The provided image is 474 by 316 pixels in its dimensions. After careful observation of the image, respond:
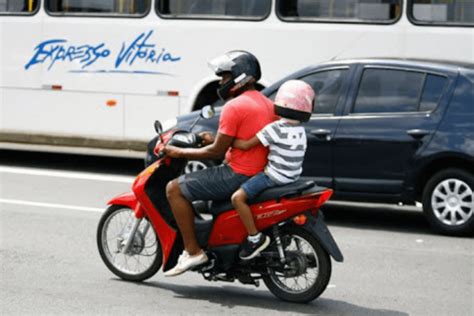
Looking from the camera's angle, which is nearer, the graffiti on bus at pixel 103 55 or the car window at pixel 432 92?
the car window at pixel 432 92

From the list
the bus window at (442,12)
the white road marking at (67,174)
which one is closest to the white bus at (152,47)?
the bus window at (442,12)

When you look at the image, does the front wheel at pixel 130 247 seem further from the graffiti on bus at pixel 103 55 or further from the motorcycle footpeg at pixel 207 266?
the graffiti on bus at pixel 103 55

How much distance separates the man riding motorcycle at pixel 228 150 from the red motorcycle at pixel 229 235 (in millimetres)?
99

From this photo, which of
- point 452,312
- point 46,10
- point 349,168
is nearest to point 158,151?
point 452,312

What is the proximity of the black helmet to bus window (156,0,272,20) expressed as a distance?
694 cm

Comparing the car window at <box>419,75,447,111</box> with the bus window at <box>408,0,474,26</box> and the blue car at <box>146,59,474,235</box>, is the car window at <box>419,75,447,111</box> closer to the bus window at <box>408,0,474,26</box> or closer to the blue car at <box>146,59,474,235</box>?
the blue car at <box>146,59,474,235</box>

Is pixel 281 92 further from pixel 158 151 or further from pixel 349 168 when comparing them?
pixel 349 168

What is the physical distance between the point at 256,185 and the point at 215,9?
7584 mm

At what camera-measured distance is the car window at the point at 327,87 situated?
11.9m

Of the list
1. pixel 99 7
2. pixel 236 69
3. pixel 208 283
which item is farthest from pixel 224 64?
pixel 99 7

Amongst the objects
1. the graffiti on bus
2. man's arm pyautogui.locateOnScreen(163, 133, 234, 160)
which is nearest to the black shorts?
man's arm pyautogui.locateOnScreen(163, 133, 234, 160)

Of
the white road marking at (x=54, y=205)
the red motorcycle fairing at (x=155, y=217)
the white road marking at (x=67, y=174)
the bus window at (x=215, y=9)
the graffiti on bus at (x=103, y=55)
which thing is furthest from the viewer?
the graffiti on bus at (x=103, y=55)

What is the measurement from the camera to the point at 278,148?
797 centimetres

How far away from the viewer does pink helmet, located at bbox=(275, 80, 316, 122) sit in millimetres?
7941
